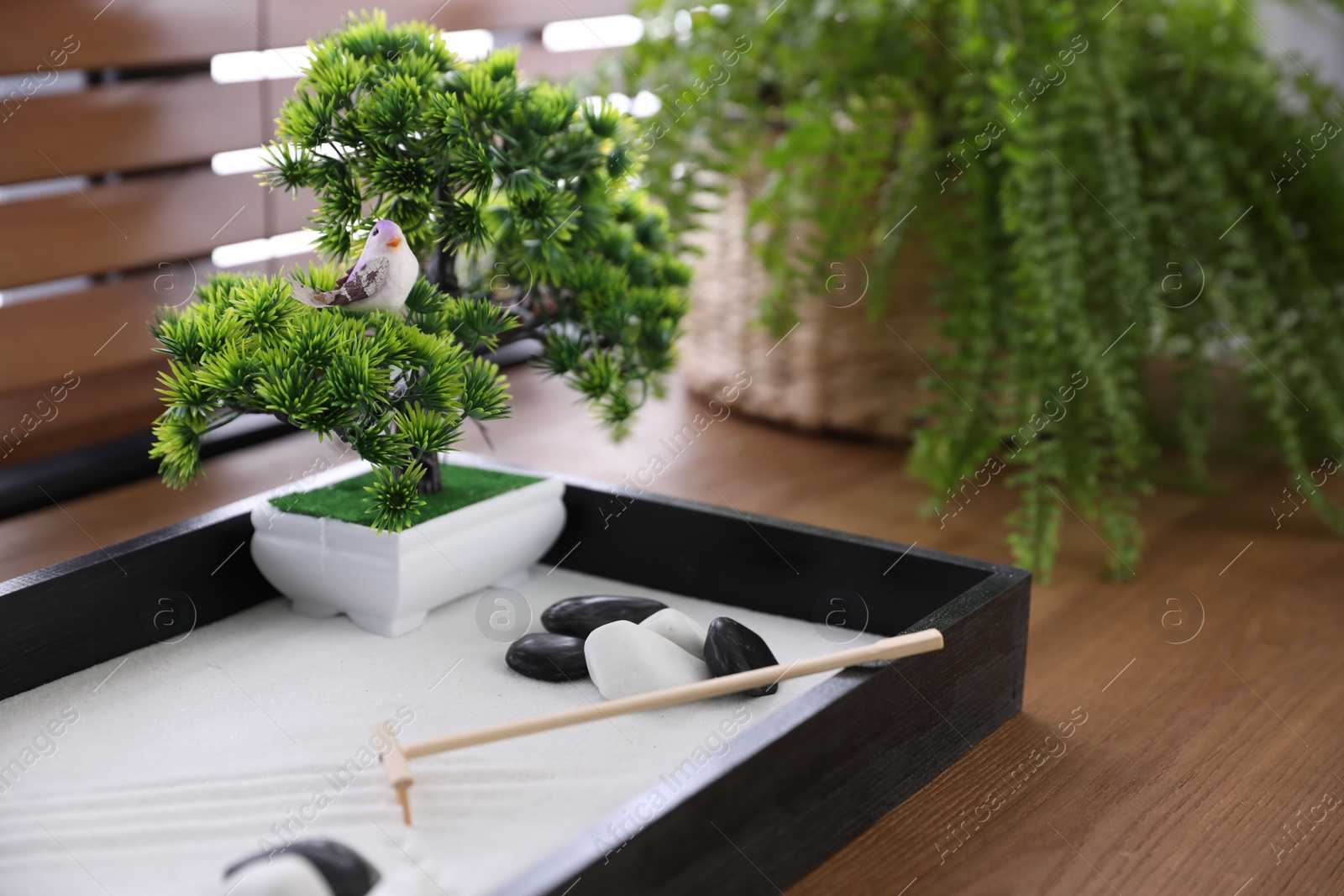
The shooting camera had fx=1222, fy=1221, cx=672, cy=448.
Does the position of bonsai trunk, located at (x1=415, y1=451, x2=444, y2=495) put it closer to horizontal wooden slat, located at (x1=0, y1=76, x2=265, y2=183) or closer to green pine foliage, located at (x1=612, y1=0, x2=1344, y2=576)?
green pine foliage, located at (x1=612, y1=0, x2=1344, y2=576)

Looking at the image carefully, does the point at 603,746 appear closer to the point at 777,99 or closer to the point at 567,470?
the point at 567,470

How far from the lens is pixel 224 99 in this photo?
1270 mm

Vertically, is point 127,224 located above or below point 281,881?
above

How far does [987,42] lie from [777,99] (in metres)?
0.28

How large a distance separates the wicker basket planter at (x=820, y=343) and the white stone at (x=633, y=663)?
574 millimetres

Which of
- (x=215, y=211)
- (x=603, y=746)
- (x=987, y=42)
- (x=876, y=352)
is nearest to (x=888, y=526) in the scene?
(x=876, y=352)

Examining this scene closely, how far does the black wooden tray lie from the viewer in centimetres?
Result: 54

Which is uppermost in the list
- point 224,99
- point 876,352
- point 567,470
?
point 224,99

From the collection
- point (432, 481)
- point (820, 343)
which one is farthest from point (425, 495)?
point (820, 343)

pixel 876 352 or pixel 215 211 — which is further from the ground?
pixel 215 211

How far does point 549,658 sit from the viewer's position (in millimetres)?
750

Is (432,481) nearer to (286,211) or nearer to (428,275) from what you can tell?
(428,275)

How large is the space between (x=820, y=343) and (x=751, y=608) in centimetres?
56

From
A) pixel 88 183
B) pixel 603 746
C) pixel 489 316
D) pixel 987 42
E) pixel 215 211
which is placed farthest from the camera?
pixel 215 211
